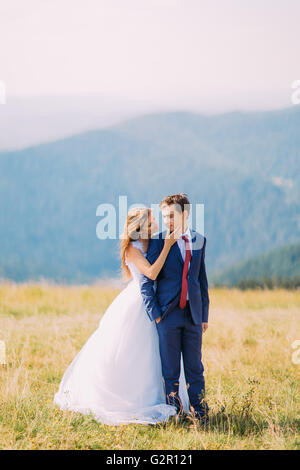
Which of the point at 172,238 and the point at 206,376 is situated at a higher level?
the point at 172,238

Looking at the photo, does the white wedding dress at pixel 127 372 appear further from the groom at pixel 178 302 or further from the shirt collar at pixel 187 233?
the shirt collar at pixel 187 233

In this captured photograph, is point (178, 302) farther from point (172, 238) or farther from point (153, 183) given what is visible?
point (153, 183)

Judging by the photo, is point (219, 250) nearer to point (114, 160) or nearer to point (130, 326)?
point (114, 160)

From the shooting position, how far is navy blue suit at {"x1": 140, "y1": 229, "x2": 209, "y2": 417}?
420 cm

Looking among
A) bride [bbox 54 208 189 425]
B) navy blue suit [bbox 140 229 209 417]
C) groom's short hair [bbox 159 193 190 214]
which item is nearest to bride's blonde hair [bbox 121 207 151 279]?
bride [bbox 54 208 189 425]

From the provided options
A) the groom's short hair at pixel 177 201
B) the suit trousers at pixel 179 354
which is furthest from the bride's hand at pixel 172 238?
the suit trousers at pixel 179 354

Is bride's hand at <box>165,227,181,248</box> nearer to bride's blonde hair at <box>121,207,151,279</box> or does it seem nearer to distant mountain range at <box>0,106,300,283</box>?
bride's blonde hair at <box>121,207,151,279</box>

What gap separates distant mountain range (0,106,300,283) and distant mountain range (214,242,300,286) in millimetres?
2405

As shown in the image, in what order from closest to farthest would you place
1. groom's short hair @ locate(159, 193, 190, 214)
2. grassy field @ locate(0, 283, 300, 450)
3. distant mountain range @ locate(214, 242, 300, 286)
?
1. grassy field @ locate(0, 283, 300, 450)
2. groom's short hair @ locate(159, 193, 190, 214)
3. distant mountain range @ locate(214, 242, 300, 286)

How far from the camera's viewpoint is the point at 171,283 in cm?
421

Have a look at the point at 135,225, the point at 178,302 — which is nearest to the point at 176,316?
the point at 178,302

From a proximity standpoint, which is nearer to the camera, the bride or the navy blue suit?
the navy blue suit

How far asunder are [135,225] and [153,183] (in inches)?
855
